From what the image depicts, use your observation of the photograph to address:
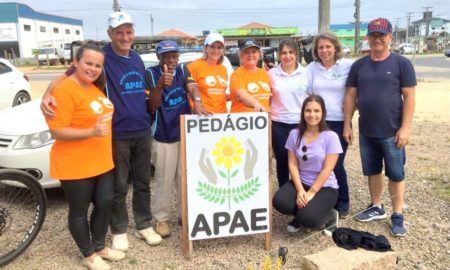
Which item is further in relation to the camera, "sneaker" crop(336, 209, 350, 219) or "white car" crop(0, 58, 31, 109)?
"white car" crop(0, 58, 31, 109)

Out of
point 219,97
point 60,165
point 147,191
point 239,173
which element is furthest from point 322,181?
point 60,165

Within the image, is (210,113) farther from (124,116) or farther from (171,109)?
(124,116)

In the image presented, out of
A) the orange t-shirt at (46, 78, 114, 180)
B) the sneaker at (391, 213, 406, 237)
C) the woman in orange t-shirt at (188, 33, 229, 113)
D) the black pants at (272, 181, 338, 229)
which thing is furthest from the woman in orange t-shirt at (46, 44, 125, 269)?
the sneaker at (391, 213, 406, 237)

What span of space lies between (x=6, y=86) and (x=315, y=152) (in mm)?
7932

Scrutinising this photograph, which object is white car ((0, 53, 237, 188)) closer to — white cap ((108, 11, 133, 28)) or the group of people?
the group of people

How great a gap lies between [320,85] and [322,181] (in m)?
0.93

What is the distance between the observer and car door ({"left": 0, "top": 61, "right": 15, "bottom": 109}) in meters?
9.14

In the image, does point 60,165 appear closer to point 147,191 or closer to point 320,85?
point 147,191

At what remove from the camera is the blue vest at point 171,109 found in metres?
3.65

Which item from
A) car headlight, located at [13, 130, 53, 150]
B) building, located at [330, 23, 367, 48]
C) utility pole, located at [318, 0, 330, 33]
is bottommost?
car headlight, located at [13, 130, 53, 150]

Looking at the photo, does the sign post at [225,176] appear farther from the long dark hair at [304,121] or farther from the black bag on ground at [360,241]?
the black bag on ground at [360,241]

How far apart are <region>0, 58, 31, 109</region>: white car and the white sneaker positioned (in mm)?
6751

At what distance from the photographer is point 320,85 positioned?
405 centimetres

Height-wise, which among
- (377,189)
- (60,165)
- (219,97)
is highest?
(219,97)
